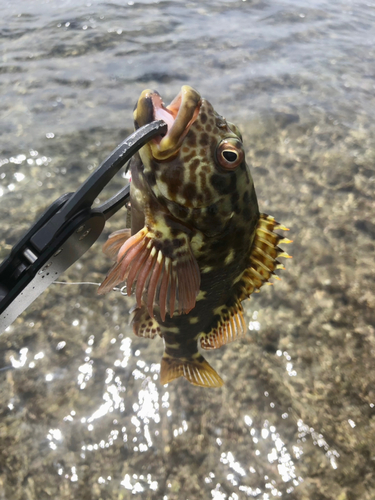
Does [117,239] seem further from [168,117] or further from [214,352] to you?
[214,352]

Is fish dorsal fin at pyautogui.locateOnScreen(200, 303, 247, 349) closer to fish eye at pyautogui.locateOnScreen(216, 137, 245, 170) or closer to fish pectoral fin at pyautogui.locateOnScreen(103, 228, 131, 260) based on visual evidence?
fish pectoral fin at pyautogui.locateOnScreen(103, 228, 131, 260)

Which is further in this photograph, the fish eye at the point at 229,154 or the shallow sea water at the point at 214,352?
the shallow sea water at the point at 214,352

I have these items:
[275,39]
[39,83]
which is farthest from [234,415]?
[275,39]

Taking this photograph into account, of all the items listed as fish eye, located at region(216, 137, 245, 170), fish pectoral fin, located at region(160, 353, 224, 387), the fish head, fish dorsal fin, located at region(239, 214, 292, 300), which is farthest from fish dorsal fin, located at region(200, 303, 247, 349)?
fish eye, located at region(216, 137, 245, 170)

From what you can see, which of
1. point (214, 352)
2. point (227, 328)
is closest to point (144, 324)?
point (227, 328)

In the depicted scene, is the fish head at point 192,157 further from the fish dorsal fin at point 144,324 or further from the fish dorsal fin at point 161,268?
the fish dorsal fin at point 144,324

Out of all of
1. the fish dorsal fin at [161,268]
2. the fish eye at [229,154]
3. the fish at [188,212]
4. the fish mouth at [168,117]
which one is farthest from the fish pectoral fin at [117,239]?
the fish eye at [229,154]
